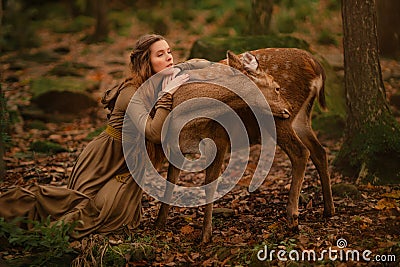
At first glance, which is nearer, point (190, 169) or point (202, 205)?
point (202, 205)

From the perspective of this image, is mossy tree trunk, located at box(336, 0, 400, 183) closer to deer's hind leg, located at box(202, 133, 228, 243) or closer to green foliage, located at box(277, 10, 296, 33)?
deer's hind leg, located at box(202, 133, 228, 243)

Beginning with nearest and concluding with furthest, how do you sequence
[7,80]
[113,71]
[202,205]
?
[202,205] → [7,80] → [113,71]

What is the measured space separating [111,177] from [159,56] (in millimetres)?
1055

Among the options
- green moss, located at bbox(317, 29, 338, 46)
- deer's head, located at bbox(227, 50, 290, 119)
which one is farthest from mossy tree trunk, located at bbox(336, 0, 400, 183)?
green moss, located at bbox(317, 29, 338, 46)

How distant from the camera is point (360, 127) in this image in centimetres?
567

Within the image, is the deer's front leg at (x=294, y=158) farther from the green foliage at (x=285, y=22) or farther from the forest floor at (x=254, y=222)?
the green foliage at (x=285, y=22)

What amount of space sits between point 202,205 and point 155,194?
0.53m

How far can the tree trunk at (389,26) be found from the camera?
32.5 feet

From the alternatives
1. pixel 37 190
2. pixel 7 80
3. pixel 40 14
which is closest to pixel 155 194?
pixel 37 190

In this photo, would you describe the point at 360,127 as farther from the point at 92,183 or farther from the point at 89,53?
the point at 89,53

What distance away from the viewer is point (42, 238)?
12.8 ft

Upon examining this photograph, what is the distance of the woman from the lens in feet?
13.6
